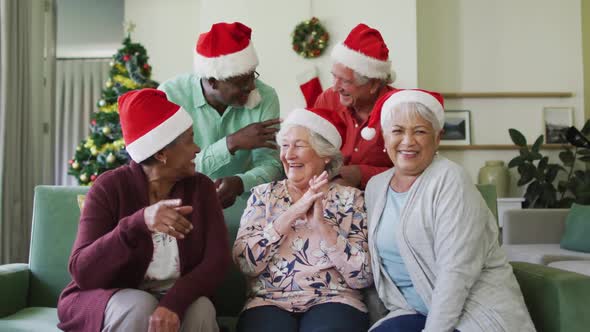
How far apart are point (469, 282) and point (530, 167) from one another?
4.05 m

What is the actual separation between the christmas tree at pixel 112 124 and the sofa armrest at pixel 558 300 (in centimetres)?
395

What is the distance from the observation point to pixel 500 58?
584 cm

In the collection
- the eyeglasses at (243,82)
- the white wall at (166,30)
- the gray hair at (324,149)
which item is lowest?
the gray hair at (324,149)

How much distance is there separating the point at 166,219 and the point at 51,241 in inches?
40.4

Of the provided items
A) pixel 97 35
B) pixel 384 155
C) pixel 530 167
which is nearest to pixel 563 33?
pixel 530 167

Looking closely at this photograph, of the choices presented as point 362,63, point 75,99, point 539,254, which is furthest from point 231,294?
point 75,99

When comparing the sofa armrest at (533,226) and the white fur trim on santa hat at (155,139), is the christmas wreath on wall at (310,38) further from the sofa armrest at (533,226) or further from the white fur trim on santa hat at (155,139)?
the white fur trim on santa hat at (155,139)

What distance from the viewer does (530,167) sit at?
5363mm

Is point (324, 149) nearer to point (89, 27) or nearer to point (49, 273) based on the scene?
point (49, 273)

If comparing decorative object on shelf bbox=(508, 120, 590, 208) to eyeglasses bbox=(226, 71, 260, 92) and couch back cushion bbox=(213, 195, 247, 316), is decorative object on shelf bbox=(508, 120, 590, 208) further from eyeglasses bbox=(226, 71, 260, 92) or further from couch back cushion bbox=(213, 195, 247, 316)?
couch back cushion bbox=(213, 195, 247, 316)

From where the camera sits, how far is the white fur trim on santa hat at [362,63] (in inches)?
104

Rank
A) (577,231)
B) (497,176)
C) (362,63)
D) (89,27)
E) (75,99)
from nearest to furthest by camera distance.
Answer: (362,63), (577,231), (497,176), (89,27), (75,99)

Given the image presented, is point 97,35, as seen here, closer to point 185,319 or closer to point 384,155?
point 384,155

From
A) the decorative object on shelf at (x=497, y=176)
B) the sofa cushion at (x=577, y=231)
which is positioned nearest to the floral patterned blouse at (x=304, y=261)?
the sofa cushion at (x=577, y=231)
